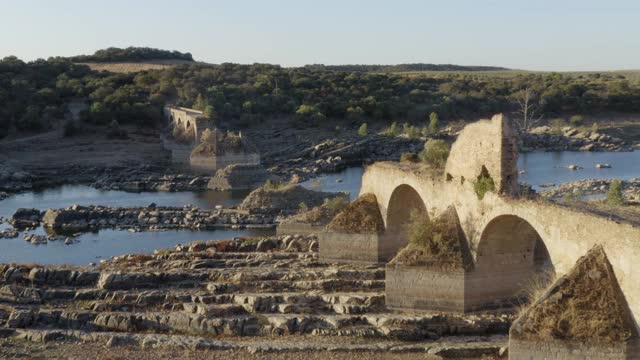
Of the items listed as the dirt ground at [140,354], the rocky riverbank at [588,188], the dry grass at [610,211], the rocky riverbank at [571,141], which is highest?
the dry grass at [610,211]

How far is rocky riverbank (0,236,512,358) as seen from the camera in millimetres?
16688

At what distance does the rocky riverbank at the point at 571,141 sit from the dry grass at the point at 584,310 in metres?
48.0

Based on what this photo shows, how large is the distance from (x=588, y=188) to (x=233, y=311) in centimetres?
2515

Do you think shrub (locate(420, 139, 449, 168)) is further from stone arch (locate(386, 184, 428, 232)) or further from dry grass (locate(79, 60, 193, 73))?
dry grass (locate(79, 60, 193, 73))

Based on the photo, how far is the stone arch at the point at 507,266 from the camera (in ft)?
58.1

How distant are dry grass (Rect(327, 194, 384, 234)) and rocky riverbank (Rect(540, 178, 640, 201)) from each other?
49.2 feet

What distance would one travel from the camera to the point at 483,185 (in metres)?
17.2

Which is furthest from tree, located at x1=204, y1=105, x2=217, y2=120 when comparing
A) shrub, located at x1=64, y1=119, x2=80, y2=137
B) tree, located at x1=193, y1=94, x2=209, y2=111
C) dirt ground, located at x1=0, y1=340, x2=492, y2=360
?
dirt ground, located at x1=0, y1=340, x2=492, y2=360

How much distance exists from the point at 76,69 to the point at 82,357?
72.7 m

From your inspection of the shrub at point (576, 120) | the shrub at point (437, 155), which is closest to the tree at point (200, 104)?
the shrub at point (576, 120)

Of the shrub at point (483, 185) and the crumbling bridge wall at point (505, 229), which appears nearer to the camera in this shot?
the crumbling bridge wall at point (505, 229)

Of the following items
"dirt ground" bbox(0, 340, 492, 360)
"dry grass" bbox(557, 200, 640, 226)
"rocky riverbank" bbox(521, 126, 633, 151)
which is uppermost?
"dry grass" bbox(557, 200, 640, 226)

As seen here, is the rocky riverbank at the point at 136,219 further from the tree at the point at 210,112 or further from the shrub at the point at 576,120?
the shrub at the point at 576,120

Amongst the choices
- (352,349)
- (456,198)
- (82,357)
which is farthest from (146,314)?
(456,198)
